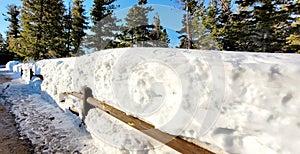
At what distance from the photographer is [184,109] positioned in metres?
1.74

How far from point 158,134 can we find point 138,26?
17811 mm

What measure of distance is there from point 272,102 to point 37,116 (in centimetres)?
538

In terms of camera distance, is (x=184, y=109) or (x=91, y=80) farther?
(x=91, y=80)

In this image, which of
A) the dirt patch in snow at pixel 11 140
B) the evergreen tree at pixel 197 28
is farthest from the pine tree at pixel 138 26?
the dirt patch in snow at pixel 11 140

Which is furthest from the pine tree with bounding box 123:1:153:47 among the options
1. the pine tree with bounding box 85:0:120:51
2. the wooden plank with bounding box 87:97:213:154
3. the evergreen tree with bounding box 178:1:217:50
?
the wooden plank with bounding box 87:97:213:154

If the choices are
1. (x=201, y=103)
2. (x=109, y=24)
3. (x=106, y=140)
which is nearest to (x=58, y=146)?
(x=106, y=140)

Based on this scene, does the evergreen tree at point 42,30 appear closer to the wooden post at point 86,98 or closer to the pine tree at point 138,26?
the pine tree at point 138,26

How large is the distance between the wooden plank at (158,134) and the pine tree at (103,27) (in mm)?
15464

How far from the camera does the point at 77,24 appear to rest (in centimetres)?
1683

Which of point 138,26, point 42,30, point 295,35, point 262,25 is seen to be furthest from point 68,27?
point 295,35

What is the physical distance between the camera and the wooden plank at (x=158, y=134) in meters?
1.77

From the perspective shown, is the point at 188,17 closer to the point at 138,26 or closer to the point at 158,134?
the point at 138,26

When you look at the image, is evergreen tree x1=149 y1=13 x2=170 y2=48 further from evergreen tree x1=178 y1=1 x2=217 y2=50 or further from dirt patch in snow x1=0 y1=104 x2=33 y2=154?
dirt patch in snow x1=0 y1=104 x2=33 y2=154

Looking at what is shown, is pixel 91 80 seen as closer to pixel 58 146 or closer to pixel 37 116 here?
pixel 58 146
